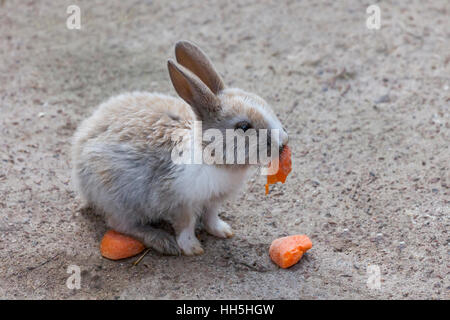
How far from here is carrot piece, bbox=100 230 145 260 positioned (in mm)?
4145

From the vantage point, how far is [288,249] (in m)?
4.05

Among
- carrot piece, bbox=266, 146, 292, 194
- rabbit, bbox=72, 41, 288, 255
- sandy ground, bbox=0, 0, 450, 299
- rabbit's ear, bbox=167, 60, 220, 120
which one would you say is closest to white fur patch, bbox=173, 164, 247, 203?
rabbit, bbox=72, 41, 288, 255

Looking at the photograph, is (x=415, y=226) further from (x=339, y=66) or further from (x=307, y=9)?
(x=307, y=9)

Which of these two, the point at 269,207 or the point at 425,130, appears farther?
the point at 425,130

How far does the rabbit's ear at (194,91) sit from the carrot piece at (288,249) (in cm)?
108

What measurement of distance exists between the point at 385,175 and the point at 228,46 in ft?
9.24

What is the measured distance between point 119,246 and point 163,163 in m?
0.70

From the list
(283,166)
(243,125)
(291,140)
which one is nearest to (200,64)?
(243,125)

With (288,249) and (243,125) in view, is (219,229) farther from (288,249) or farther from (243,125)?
(243,125)

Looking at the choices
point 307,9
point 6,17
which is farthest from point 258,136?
point 6,17

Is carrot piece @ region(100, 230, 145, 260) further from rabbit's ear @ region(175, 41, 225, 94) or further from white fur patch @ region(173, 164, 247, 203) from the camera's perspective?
rabbit's ear @ region(175, 41, 225, 94)

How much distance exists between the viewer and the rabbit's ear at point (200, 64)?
13.6 feet

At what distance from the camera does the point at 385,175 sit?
16.2 ft

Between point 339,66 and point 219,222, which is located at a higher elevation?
point 339,66
